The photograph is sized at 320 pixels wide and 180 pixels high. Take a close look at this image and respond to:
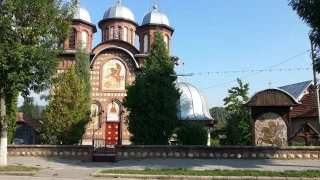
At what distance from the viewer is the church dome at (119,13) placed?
125 feet

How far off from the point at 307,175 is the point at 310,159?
4.96 metres

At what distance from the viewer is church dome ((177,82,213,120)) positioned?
94.4 ft

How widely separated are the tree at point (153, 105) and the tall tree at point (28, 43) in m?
5.33

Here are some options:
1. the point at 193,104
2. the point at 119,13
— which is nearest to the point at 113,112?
the point at 193,104

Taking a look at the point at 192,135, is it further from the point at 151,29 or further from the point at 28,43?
the point at 151,29

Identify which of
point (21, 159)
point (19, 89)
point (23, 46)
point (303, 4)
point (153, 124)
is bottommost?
point (21, 159)

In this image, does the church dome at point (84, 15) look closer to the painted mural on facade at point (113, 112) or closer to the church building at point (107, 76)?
the church building at point (107, 76)

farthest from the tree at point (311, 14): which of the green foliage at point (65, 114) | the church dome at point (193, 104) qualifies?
the church dome at point (193, 104)

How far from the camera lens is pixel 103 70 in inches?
1255

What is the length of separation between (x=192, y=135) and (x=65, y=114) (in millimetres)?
7281

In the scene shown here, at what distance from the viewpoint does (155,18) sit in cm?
3738

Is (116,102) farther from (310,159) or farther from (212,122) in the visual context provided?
(310,159)

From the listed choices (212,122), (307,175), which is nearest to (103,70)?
(212,122)

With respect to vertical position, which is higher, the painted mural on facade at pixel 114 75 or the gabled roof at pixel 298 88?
the painted mural on facade at pixel 114 75
